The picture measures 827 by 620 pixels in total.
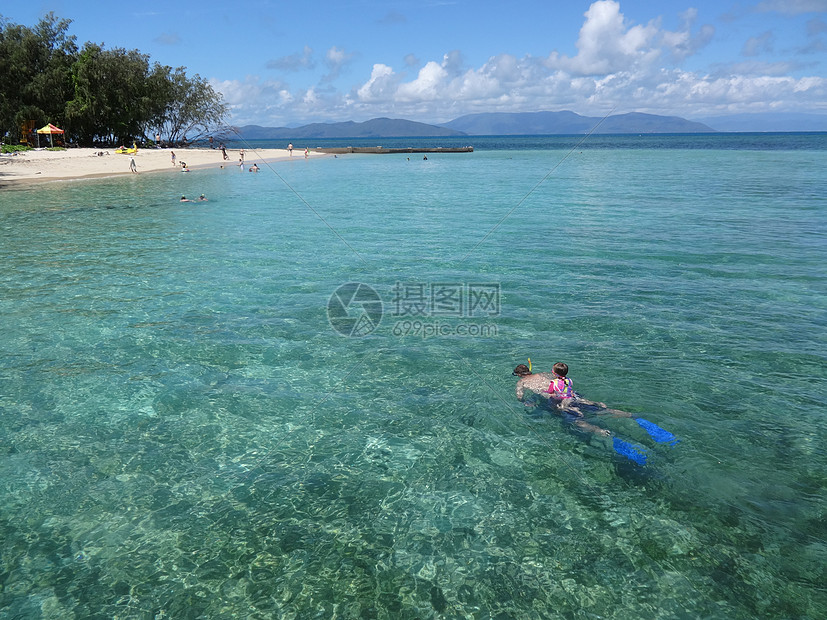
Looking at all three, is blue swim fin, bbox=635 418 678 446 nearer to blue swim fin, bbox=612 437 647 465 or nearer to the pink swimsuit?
blue swim fin, bbox=612 437 647 465

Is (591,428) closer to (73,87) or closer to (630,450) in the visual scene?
(630,450)

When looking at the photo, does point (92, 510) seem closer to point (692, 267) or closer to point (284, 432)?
point (284, 432)

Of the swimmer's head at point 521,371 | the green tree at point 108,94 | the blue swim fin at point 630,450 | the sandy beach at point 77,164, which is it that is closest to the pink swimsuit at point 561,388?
the swimmer's head at point 521,371

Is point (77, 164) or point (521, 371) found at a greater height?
point (77, 164)

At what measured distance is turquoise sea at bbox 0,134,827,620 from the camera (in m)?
6.21

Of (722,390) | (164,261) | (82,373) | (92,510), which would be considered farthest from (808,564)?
(164,261)

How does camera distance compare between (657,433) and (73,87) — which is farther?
(73,87)

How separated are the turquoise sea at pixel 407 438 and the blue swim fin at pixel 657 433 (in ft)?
0.72

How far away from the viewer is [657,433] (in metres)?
8.88

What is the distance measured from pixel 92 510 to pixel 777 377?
12737 mm

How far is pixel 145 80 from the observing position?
280ft

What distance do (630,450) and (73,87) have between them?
311 feet

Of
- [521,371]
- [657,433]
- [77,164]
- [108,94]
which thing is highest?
[108,94]

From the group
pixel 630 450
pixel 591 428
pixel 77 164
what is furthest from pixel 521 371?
pixel 77 164
